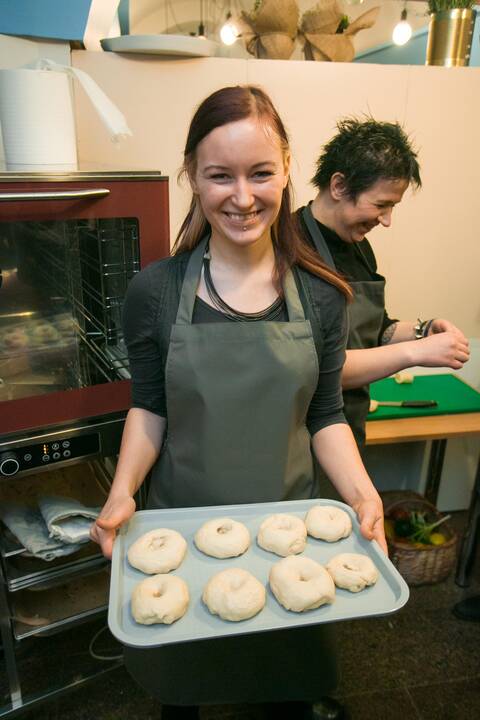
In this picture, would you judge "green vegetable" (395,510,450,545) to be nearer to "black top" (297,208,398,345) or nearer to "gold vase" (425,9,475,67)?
"black top" (297,208,398,345)

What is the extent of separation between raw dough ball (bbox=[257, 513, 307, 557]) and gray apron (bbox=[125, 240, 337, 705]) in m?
0.06

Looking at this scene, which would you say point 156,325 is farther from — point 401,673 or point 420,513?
point 420,513

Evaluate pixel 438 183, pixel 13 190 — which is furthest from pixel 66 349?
pixel 438 183

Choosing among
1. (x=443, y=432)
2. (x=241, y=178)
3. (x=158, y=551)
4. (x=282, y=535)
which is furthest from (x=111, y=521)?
(x=443, y=432)

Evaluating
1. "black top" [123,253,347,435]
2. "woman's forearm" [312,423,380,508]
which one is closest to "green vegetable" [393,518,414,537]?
"woman's forearm" [312,423,380,508]

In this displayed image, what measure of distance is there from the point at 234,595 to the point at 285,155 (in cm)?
78

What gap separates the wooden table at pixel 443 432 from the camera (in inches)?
77.5

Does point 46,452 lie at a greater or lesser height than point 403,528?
greater

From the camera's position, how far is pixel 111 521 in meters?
1.03

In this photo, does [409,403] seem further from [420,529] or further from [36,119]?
[36,119]

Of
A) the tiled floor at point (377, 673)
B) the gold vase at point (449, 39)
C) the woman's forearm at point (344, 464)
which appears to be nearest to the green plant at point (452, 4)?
the gold vase at point (449, 39)

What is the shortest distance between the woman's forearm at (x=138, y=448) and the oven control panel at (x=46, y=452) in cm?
29

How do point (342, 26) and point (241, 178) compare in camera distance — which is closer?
point (241, 178)

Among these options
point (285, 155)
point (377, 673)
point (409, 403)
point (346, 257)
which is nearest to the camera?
point (285, 155)
